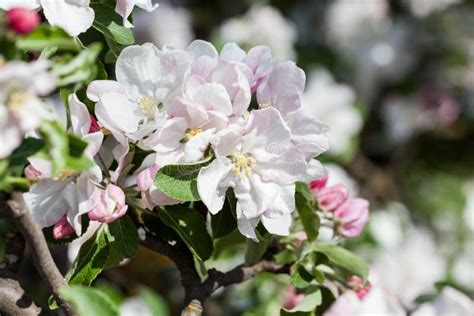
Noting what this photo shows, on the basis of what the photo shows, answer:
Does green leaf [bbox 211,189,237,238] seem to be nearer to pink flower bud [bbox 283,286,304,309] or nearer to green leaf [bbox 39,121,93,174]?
green leaf [bbox 39,121,93,174]

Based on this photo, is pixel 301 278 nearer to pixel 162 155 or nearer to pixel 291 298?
pixel 162 155

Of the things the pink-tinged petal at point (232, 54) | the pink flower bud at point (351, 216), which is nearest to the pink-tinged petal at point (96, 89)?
the pink-tinged petal at point (232, 54)

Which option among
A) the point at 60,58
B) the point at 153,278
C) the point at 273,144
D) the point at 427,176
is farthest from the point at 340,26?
the point at 60,58

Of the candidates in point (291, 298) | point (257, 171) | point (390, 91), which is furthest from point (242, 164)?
point (390, 91)

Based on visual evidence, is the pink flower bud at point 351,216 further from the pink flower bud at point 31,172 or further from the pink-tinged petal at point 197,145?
the pink flower bud at point 31,172

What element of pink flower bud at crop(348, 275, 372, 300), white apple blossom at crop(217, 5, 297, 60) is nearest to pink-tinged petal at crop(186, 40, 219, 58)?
pink flower bud at crop(348, 275, 372, 300)

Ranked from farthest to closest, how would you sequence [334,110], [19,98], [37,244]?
[334,110]
[37,244]
[19,98]
